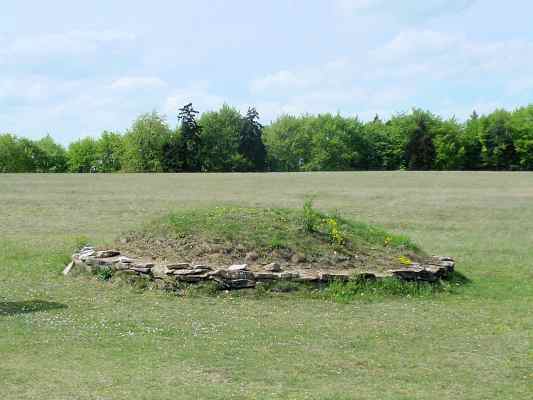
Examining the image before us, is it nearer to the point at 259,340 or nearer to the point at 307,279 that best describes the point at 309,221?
the point at 307,279

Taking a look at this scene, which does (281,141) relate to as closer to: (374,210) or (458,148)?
(458,148)

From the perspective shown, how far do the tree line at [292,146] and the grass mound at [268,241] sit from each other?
7870 centimetres

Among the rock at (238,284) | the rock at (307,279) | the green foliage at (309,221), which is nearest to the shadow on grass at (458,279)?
the green foliage at (309,221)

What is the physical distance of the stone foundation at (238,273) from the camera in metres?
12.9

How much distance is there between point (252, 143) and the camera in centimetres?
10200

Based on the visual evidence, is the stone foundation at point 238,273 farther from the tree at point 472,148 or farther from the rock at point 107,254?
the tree at point 472,148

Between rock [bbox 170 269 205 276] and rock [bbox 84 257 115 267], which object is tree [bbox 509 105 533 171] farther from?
rock [bbox 170 269 205 276]

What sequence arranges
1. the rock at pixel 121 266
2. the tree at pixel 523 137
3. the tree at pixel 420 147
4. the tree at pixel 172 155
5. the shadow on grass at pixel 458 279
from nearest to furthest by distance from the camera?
the rock at pixel 121 266, the shadow on grass at pixel 458 279, the tree at pixel 523 137, the tree at pixel 172 155, the tree at pixel 420 147

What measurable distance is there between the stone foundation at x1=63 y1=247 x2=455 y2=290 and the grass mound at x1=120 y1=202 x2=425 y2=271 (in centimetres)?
35

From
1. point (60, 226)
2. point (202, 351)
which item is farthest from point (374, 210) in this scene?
point (202, 351)

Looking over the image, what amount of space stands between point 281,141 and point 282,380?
103768 mm

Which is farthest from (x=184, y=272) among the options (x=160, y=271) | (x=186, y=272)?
(x=160, y=271)

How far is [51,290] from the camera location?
42.7 ft

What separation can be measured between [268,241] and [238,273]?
4.17ft
